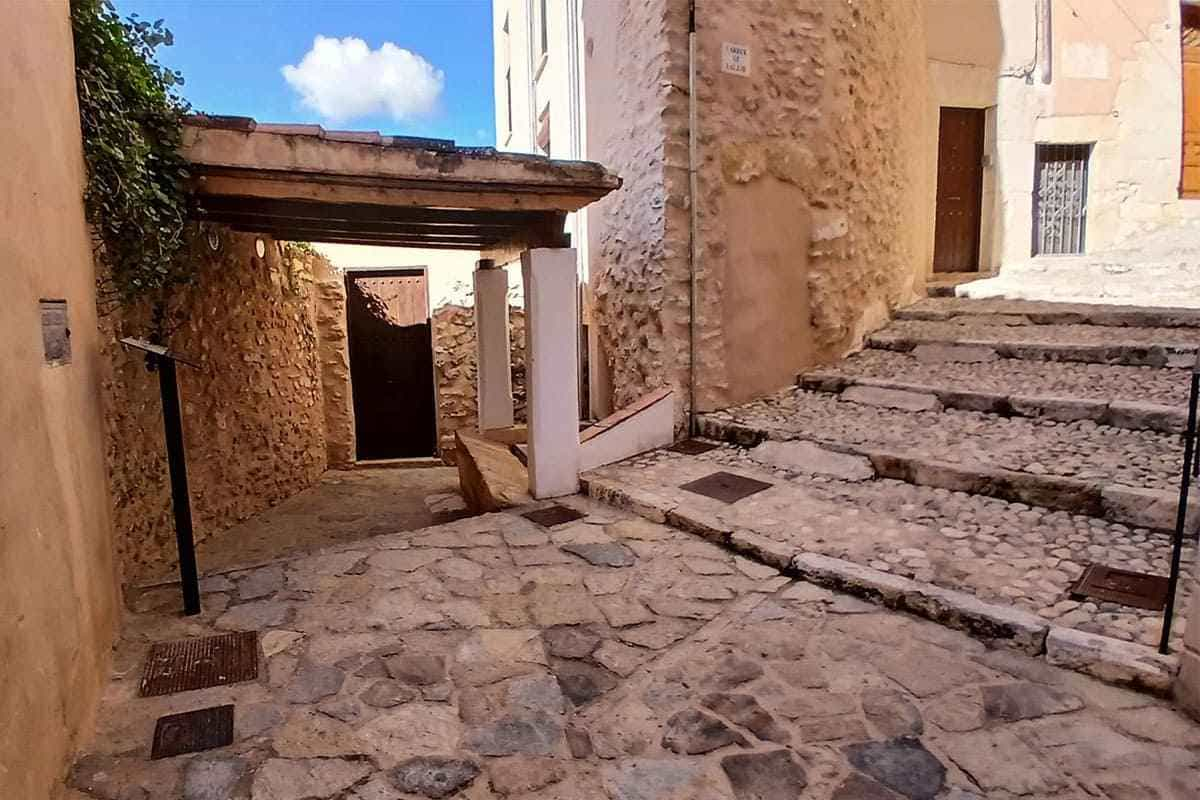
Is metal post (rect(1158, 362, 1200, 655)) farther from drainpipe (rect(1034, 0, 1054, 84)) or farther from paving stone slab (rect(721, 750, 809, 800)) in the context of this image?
drainpipe (rect(1034, 0, 1054, 84))

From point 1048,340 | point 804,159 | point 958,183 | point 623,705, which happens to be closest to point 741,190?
point 804,159

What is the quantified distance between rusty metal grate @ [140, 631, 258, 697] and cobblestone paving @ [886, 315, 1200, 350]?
17.3 feet

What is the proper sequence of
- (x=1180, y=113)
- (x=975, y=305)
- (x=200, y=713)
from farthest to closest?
(x=1180, y=113) → (x=975, y=305) → (x=200, y=713)

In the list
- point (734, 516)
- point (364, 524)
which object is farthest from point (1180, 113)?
point (364, 524)

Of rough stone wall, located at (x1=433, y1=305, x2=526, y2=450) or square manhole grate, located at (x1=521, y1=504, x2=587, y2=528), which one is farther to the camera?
rough stone wall, located at (x1=433, y1=305, x2=526, y2=450)

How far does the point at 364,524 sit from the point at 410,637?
3.85m

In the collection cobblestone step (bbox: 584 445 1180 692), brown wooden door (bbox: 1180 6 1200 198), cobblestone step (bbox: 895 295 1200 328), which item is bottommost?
cobblestone step (bbox: 584 445 1180 692)

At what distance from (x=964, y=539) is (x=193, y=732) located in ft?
9.95

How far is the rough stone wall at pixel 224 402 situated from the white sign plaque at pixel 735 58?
153 inches

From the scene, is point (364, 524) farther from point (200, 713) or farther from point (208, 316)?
point (200, 713)

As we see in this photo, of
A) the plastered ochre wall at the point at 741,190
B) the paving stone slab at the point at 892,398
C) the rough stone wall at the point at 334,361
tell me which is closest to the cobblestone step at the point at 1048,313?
the plastered ochre wall at the point at 741,190

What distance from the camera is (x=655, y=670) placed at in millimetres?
2377

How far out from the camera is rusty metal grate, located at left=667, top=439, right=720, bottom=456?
190 inches

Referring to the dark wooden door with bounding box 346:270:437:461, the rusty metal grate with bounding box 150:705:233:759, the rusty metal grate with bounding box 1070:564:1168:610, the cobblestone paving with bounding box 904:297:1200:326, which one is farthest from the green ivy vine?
the dark wooden door with bounding box 346:270:437:461
